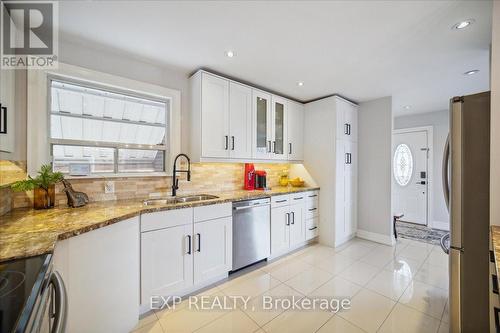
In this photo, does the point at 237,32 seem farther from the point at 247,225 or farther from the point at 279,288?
the point at 279,288

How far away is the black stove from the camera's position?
603 mm

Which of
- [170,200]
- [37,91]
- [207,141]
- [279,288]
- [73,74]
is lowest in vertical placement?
[279,288]

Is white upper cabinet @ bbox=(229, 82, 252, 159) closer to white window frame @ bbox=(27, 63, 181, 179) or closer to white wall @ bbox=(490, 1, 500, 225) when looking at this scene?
white window frame @ bbox=(27, 63, 181, 179)

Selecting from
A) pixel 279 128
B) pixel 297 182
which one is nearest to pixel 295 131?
pixel 279 128

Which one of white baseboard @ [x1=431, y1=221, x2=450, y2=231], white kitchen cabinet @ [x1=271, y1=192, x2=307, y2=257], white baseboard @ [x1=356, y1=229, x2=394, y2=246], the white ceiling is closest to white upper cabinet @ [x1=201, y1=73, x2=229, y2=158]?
the white ceiling

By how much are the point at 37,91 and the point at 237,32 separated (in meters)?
1.86

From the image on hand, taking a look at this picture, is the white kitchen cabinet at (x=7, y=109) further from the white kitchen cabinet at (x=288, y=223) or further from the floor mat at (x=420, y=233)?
the floor mat at (x=420, y=233)

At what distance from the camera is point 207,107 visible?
8.41 ft

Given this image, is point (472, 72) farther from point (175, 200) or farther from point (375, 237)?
point (175, 200)

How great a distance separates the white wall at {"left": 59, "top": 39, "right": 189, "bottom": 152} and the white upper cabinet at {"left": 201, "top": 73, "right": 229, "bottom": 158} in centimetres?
33

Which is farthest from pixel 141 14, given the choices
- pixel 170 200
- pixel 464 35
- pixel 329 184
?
pixel 329 184

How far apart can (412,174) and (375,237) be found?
220 centimetres

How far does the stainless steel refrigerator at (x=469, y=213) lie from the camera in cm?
148

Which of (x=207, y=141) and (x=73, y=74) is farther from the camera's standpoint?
(x=207, y=141)
